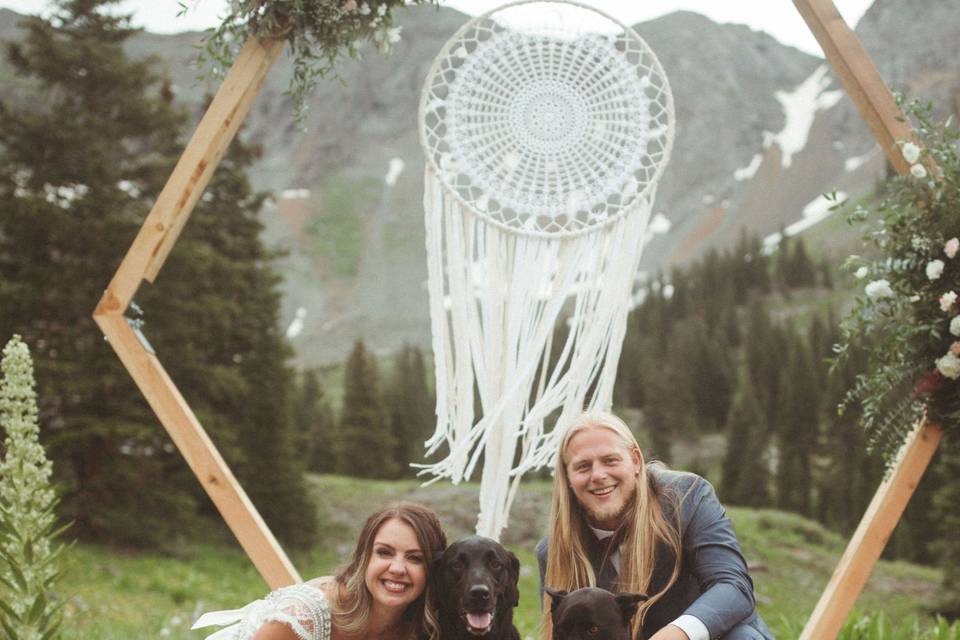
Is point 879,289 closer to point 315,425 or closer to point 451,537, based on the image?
point 451,537

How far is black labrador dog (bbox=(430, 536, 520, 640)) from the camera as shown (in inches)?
94.0

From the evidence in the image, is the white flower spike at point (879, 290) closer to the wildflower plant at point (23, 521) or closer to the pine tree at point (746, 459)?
the wildflower plant at point (23, 521)

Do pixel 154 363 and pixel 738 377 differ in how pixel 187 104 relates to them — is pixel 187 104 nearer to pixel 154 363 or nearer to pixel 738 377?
pixel 154 363

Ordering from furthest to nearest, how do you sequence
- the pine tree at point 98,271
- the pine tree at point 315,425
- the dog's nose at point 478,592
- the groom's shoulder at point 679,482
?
the pine tree at point 315,425 → the pine tree at point 98,271 → the groom's shoulder at point 679,482 → the dog's nose at point 478,592

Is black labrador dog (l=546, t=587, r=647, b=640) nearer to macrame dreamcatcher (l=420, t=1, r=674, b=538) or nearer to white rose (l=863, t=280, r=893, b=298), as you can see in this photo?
macrame dreamcatcher (l=420, t=1, r=674, b=538)

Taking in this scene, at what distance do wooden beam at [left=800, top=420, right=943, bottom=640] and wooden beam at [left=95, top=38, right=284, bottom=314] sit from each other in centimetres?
277

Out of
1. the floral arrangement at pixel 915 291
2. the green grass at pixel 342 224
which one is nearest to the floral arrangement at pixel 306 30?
the floral arrangement at pixel 915 291

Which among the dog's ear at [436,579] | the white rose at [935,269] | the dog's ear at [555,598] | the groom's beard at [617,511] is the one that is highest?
the white rose at [935,269]

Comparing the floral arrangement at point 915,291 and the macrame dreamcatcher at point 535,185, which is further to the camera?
the macrame dreamcatcher at point 535,185

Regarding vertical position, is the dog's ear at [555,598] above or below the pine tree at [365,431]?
below

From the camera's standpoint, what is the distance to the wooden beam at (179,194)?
338 cm

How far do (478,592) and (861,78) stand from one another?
94.8 inches

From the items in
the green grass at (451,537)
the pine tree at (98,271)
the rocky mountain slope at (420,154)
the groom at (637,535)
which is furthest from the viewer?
Result: the rocky mountain slope at (420,154)

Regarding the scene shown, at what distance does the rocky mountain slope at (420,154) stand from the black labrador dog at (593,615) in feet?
136
